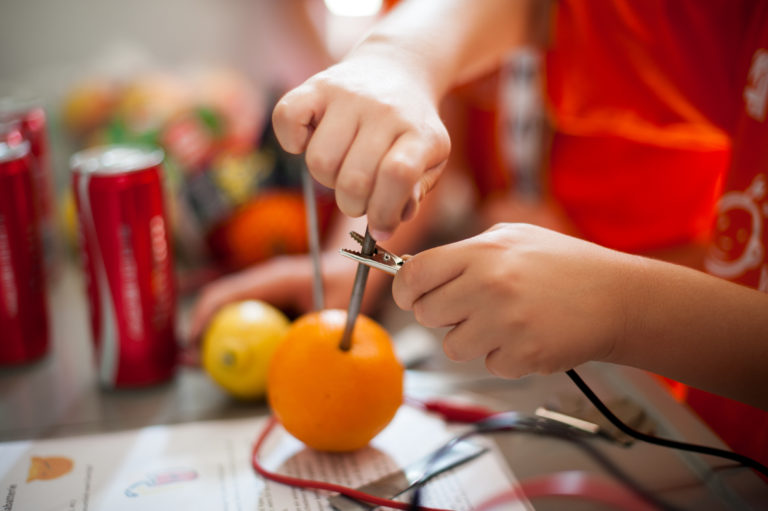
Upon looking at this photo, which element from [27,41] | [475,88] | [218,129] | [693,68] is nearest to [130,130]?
[218,129]

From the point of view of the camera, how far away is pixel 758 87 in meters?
0.58

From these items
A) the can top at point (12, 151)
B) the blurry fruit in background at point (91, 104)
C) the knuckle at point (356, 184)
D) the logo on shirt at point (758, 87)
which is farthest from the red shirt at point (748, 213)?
the blurry fruit in background at point (91, 104)

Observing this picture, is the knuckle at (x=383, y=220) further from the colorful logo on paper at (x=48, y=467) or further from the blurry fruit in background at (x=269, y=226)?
the blurry fruit in background at (x=269, y=226)

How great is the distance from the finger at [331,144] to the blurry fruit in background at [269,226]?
0.43 m

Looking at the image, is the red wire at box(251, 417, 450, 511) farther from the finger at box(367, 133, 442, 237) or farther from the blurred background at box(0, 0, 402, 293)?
the blurred background at box(0, 0, 402, 293)

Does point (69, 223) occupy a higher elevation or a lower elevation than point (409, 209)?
lower

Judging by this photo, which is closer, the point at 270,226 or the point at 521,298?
the point at 521,298

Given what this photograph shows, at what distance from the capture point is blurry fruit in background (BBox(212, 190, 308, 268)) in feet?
2.82

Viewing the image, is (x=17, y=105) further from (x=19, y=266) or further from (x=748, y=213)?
(x=748, y=213)

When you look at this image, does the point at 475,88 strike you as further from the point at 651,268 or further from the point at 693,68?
the point at 651,268

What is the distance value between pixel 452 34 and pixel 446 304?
29 cm

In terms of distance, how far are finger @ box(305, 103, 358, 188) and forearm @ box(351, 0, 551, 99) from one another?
106mm

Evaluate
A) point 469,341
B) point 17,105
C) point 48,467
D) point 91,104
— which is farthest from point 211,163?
point 469,341

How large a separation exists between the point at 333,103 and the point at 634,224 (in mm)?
696
